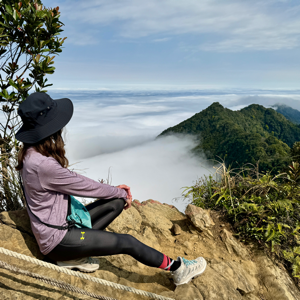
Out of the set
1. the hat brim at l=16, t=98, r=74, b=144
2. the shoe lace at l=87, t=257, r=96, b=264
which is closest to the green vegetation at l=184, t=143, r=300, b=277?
the shoe lace at l=87, t=257, r=96, b=264

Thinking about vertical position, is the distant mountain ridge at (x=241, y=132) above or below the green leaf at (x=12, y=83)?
below

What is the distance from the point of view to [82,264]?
2516 millimetres

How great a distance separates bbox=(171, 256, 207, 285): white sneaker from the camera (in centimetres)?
264

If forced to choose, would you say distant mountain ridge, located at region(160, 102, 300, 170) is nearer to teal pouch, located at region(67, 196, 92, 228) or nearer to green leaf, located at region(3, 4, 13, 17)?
teal pouch, located at region(67, 196, 92, 228)

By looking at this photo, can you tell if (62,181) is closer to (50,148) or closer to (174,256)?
(50,148)

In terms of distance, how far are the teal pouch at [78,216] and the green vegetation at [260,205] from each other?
225 cm

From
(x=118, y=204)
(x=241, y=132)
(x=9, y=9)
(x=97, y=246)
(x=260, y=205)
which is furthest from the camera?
(x=241, y=132)

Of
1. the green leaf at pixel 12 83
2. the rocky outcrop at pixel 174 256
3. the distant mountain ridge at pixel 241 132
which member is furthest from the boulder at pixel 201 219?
the distant mountain ridge at pixel 241 132

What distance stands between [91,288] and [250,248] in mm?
2311

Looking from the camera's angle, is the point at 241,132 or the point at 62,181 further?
the point at 241,132

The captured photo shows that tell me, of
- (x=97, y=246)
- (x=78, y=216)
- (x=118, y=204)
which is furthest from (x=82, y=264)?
(x=118, y=204)

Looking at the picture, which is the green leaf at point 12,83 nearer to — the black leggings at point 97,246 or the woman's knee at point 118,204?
the woman's knee at point 118,204

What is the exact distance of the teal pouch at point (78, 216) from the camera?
7.62ft

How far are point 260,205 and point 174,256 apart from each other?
155cm
